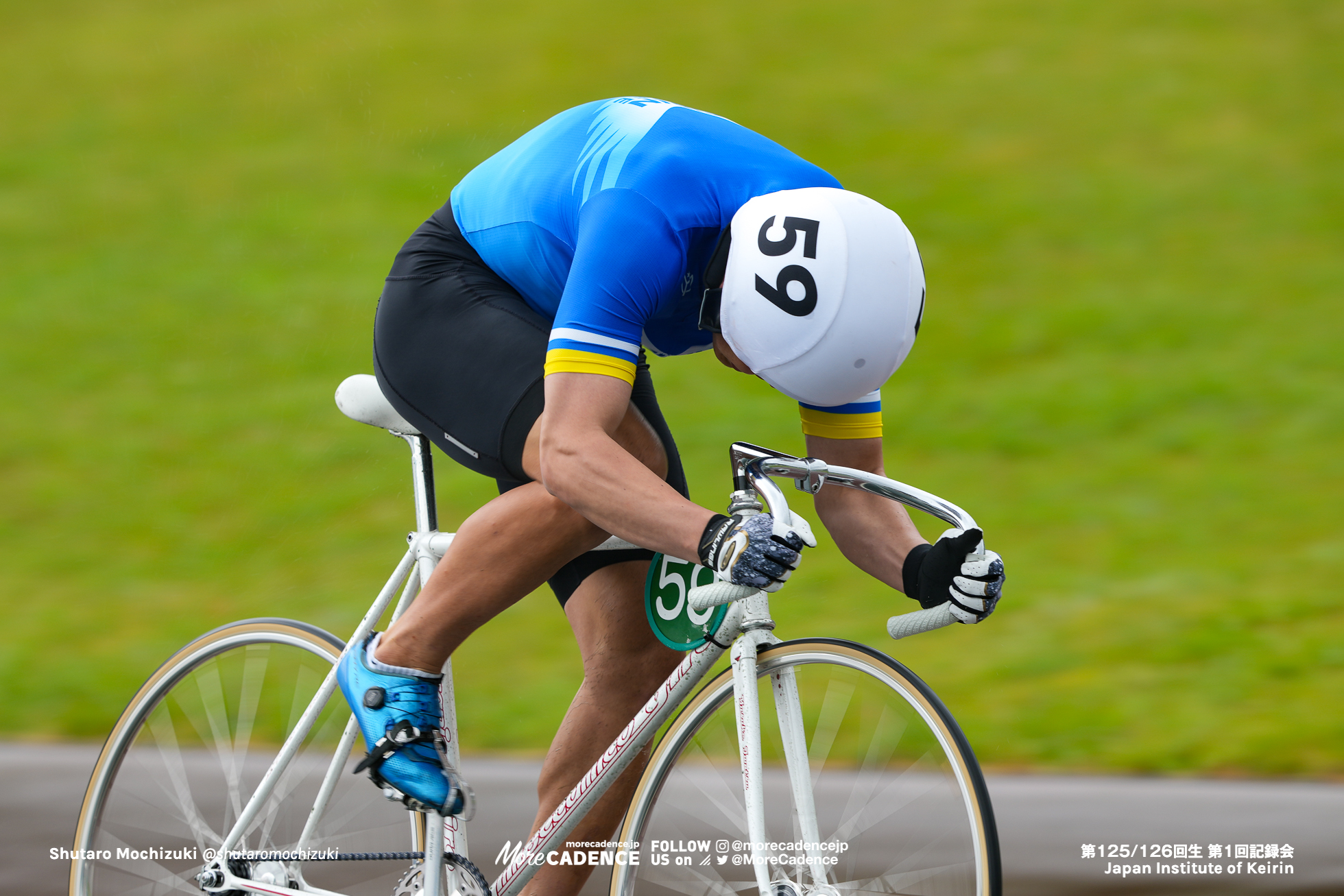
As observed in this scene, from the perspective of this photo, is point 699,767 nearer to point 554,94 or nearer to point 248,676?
point 248,676

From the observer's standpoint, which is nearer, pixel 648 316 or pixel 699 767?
pixel 648 316

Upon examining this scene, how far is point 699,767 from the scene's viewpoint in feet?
8.40

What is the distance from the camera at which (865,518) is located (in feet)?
8.39

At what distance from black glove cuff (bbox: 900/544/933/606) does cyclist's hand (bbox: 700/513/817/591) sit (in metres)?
0.33

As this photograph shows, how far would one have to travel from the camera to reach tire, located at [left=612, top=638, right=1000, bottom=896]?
2174 millimetres

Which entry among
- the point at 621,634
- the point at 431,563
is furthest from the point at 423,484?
the point at 621,634

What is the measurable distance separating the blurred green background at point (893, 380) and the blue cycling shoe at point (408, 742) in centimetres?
232

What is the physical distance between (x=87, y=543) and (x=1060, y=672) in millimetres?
4795

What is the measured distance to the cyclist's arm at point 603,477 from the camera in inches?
86.5

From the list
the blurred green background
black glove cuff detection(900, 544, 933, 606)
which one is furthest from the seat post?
the blurred green background

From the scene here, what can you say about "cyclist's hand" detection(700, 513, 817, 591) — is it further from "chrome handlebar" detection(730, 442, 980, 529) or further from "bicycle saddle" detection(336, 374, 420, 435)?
"bicycle saddle" detection(336, 374, 420, 435)

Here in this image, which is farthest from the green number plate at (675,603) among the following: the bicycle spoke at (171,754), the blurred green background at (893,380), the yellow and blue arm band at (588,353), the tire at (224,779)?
the blurred green background at (893,380)

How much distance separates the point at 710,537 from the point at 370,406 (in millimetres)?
947

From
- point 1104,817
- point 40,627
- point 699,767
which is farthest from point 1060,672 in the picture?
point 40,627
